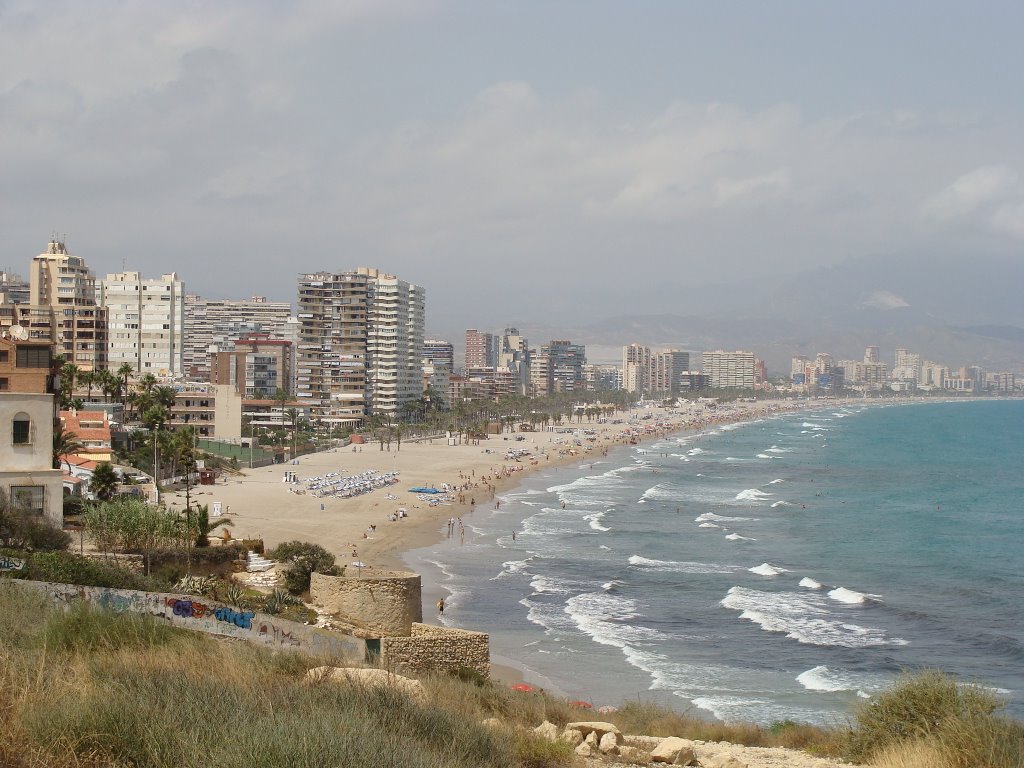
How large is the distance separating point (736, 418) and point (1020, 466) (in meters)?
84.3

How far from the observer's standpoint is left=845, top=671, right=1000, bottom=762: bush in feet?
47.0

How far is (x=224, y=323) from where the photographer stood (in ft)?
571

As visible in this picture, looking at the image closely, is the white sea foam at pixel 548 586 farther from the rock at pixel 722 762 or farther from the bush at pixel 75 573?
the rock at pixel 722 762

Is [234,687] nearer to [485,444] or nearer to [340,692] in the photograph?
[340,692]

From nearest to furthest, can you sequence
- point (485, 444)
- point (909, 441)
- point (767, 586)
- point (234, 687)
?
point (234, 687) → point (767, 586) → point (485, 444) → point (909, 441)

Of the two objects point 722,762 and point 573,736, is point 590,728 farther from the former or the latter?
point 722,762

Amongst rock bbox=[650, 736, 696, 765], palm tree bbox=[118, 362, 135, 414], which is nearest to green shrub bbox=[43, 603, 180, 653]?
rock bbox=[650, 736, 696, 765]

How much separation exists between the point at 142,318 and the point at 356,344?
1008 inches

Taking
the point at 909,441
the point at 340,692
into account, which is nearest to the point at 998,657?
the point at 340,692

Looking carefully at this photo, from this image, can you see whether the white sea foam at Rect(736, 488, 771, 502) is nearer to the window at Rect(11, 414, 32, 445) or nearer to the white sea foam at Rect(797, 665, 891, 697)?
the white sea foam at Rect(797, 665, 891, 697)

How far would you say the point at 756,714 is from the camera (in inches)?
909

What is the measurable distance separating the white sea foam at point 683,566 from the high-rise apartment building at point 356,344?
81.4 m

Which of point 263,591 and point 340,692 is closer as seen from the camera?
point 340,692

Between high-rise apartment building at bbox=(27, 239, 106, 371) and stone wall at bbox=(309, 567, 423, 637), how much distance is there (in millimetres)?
61734
